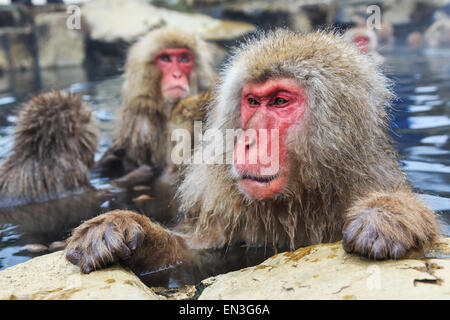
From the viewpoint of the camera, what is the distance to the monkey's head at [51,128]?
459cm

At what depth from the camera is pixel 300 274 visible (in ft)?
7.38

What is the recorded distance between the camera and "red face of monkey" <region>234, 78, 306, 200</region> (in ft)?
7.95

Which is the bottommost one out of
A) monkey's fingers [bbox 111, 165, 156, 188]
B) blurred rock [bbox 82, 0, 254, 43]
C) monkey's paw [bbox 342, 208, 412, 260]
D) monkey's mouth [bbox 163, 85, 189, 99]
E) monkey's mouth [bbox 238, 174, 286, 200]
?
monkey's fingers [bbox 111, 165, 156, 188]

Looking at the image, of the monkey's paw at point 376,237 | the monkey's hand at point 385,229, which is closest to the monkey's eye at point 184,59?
the monkey's hand at point 385,229

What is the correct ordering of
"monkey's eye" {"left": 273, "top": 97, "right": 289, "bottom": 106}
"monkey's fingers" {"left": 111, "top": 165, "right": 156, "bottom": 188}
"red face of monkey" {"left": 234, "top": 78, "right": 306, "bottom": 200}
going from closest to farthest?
"red face of monkey" {"left": 234, "top": 78, "right": 306, "bottom": 200}
"monkey's eye" {"left": 273, "top": 97, "right": 289, "bottom": 106}
"monkey's fingers" {"left": 111, "top": 165, "right": 156, "bottom": 188}

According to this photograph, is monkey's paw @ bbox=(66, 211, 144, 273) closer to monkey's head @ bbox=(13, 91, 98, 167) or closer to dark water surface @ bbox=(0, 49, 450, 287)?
dark water surface @ bbox=(0, 49, 450, 287)

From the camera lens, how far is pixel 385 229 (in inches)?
84.9

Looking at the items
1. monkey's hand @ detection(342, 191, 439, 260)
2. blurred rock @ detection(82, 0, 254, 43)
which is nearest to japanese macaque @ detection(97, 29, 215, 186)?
monkey's hand @ detection(342, 191, 439, 260)

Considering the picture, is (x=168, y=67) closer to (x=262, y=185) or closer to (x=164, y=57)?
(x=164, y=57)

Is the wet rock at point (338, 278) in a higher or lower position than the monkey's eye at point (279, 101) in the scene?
lower

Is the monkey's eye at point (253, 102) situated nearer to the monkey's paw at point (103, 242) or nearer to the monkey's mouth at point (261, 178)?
the monkey's mouth at point (261, 178)

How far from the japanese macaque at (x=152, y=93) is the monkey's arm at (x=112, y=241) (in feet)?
8.95

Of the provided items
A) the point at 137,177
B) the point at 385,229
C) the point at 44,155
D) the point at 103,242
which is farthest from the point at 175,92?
the point at 385,229

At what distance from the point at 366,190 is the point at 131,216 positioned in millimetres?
1254
